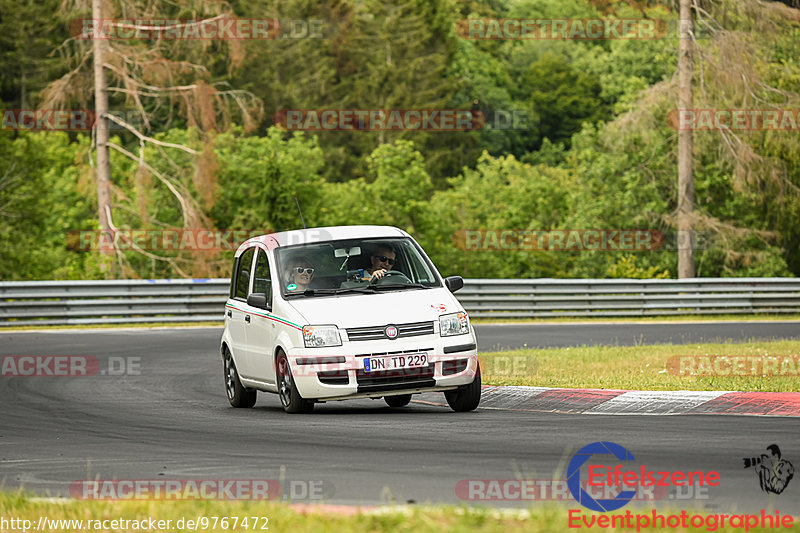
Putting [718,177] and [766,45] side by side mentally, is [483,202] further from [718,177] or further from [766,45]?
[766,45]

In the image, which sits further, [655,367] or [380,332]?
[655,367]

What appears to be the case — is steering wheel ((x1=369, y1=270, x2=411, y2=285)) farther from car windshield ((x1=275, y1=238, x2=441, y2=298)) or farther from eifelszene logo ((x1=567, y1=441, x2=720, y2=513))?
eifelszene logo ((x1=567, y1=441, x2=720, y2=513))

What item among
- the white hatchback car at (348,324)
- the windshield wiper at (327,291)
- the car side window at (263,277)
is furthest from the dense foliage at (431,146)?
the windshield wiper at (327,291)

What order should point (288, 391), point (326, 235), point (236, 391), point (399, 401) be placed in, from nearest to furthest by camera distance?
point (288, 391) → point (326, 235) → point (399, 401) → point (236, 391)

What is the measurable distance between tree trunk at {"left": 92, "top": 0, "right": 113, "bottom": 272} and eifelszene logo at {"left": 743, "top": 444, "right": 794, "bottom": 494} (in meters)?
29.8

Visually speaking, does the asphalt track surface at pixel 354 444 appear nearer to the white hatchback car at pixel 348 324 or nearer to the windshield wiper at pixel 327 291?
the white hatchback car at pixel 348 324

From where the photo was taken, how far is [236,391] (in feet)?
48.0

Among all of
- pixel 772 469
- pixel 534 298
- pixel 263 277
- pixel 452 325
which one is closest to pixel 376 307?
pixel 452 325

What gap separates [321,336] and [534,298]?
19.9 m

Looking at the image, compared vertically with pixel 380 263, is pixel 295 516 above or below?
below

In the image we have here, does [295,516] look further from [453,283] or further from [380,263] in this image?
[380,263]

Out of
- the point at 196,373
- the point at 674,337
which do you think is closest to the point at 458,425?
the point at 196,373

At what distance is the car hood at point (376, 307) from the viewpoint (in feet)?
41.1

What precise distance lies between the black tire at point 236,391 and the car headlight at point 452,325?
2.90 meters
